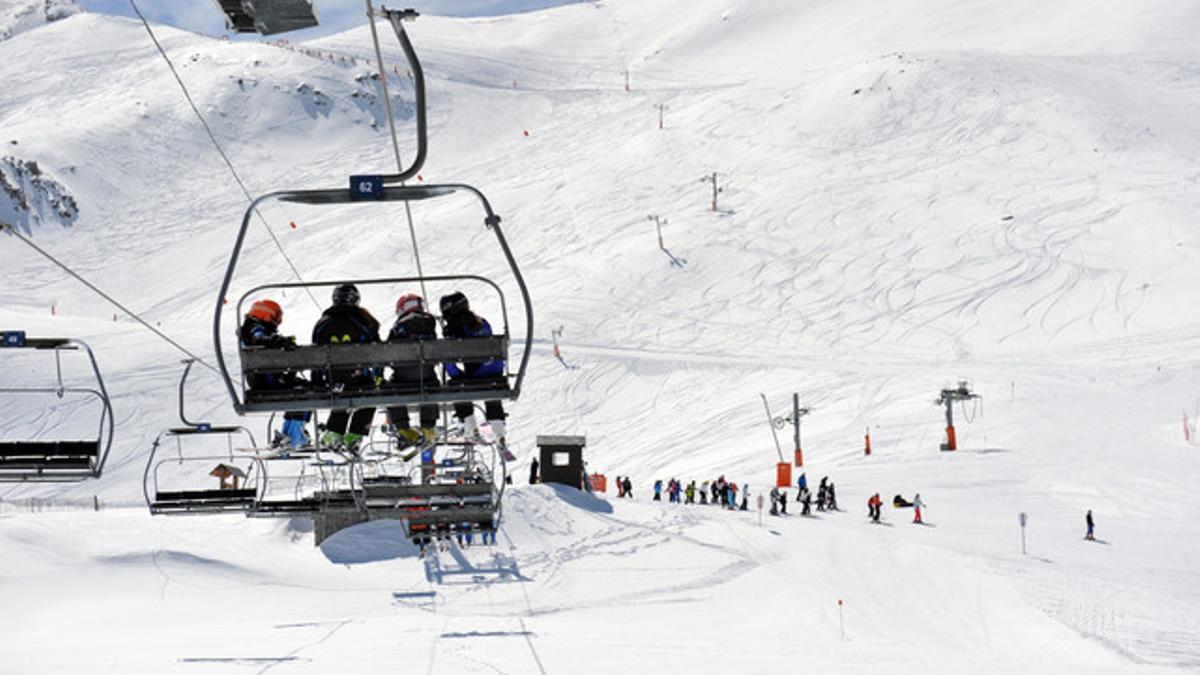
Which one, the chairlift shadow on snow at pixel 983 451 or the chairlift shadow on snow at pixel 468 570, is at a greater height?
the chairlift shadow on snow at pixel 983 451

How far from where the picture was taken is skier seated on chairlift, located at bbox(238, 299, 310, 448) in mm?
8305

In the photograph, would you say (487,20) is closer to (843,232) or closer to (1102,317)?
(843,232)

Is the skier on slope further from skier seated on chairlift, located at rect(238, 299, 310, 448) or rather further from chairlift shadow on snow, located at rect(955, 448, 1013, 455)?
skier seated on chairlift, located at rect(238, 299, 310, 448)

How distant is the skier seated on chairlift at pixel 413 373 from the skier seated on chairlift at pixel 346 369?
0.21 m

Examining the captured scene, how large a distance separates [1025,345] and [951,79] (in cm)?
3378

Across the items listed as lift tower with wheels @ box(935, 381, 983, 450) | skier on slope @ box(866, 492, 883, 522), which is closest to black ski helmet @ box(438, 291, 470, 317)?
skier on slope @ box(866, 492, 883, 522)

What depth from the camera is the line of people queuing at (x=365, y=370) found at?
818cm

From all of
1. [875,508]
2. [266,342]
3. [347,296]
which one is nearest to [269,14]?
[347,296]

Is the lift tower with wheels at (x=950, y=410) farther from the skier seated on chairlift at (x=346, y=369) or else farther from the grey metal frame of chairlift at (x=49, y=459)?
the grey metal frame of chairlift at (x=49, y=459)

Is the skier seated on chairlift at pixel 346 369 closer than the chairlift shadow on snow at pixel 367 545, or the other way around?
the skier seated on chairlift at pixel 346 369

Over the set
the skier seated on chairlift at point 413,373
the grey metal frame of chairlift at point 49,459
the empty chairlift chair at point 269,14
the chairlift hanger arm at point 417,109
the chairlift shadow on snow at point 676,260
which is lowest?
the grey metal frame of chairlift at point 49,459

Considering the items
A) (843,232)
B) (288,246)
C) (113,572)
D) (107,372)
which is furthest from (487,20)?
(113,572)

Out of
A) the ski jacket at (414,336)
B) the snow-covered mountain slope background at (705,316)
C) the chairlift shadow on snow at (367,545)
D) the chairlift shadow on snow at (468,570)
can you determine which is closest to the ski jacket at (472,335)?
the ski jacket at (414,336)

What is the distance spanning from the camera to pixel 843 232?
199 ft
